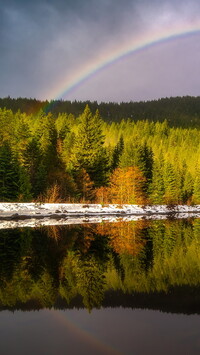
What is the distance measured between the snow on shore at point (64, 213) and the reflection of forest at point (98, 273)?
10.1 m

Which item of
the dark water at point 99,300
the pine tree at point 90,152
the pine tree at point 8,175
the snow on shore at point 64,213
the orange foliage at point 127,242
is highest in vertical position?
the pine tree at point 90,152

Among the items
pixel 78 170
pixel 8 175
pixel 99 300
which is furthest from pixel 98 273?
pixel 78 170

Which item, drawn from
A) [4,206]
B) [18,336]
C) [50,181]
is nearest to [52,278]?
[18,336]

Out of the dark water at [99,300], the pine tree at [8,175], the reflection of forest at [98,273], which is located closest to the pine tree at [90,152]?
the pine tree at [8,175]

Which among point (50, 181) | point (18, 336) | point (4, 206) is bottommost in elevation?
point (18, 336)

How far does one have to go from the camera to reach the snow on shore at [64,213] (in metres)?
28.5

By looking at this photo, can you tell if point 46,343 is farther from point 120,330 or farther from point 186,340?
point 186,340

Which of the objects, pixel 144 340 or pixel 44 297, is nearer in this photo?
pixel 144 340

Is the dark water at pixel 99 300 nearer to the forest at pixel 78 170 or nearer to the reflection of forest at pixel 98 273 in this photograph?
the reflection of forest at pixel 98 273

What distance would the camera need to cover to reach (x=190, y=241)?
59.3ft

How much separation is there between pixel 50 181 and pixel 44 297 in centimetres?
4050

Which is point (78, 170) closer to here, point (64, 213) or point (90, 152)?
point (90, 152)

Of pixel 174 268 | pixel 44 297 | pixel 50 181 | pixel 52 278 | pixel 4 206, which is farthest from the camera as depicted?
pixel 50 181

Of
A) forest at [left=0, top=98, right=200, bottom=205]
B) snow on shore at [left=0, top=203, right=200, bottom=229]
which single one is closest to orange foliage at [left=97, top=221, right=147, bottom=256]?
snow on shore at [left=0, top=203, right=200, bottom=229]
